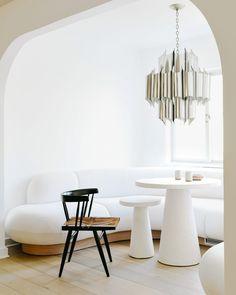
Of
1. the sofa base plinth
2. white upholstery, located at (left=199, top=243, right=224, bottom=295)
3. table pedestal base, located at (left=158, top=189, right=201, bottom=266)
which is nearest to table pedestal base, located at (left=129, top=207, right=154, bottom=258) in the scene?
table pedestal base, located at (left=158, top=189, right=201, bottom=266)

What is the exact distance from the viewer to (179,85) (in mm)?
3885

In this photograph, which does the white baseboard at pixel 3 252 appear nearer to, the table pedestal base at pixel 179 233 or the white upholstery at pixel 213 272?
the table pedestal base at pixel 179 233

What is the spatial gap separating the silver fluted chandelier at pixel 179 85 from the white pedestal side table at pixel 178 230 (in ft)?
2.47

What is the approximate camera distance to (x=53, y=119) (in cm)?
479

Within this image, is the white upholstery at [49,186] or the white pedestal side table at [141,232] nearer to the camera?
the white pedestal side table at [141,232]

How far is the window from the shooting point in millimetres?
5226

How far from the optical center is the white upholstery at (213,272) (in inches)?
89.0

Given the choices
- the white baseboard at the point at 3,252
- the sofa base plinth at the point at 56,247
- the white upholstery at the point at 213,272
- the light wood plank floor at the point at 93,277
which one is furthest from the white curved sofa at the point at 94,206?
the white upholstery at the point at 213,272

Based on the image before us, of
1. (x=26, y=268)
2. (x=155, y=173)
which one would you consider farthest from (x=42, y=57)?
(x=26, y=268)

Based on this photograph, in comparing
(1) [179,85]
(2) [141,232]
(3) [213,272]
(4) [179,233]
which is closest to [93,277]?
(2) [141,232]

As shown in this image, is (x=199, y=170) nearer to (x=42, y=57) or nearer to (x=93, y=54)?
(x=93, y=54)

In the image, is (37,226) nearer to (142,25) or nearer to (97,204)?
(97,204)

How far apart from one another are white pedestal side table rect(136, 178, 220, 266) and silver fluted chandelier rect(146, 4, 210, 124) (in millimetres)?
752

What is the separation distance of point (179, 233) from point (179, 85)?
57.0 inches
